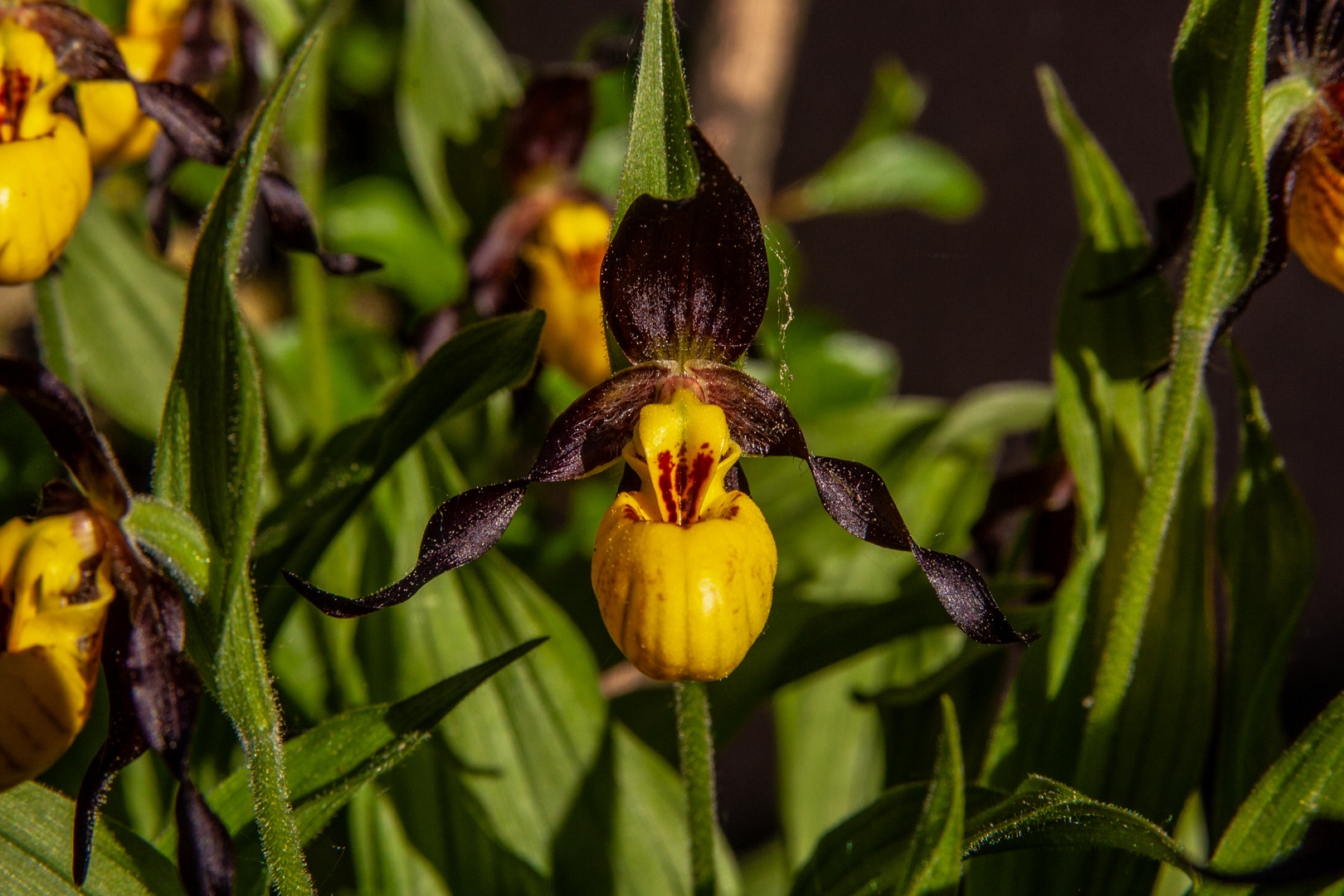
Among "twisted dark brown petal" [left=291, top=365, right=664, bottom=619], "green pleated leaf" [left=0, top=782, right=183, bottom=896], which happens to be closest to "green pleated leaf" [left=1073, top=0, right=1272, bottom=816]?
"twisted dark brown petal" [left=291, top=365, right=664, bottom=619]

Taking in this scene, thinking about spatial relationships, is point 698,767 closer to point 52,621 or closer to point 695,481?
point 695,481

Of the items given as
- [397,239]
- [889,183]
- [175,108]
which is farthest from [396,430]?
[889,183]

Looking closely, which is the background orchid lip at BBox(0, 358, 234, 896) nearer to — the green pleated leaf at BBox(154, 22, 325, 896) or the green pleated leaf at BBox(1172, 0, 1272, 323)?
the green pleated leaf at BBox(154, 22, 325, 896)

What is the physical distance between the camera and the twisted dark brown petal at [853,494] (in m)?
0.67

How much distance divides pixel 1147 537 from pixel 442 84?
1.17m

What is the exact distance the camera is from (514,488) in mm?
701

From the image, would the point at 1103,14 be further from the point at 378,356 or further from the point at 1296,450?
the point at 378,356

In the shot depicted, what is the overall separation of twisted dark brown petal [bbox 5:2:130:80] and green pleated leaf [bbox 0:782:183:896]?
22.6 inches

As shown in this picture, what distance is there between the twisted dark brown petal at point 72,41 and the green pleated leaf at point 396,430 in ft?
1.25

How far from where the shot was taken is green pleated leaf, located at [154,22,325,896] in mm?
625

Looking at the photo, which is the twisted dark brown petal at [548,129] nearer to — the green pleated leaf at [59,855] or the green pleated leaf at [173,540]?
the green pleated leaf at [173,540]

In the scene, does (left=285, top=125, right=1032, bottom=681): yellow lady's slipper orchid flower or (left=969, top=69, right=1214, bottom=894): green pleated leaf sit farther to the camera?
(left=969, top=69, right=1214, bottom=894): green pleated leaf

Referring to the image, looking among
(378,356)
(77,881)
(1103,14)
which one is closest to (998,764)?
(77,881)

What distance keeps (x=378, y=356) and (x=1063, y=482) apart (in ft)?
3.25
